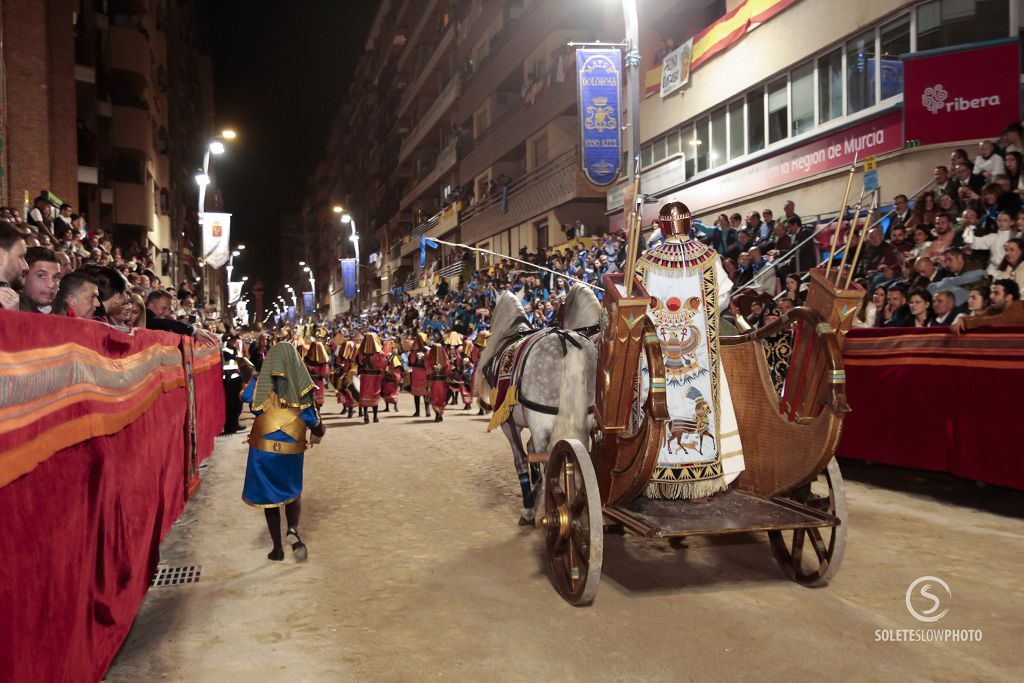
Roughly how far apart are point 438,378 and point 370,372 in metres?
1.55

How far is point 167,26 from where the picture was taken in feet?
158

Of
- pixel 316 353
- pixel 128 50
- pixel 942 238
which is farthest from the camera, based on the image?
pixel 128 50

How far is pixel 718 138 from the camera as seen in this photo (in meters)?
20.0

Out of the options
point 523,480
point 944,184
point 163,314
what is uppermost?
point 944,184

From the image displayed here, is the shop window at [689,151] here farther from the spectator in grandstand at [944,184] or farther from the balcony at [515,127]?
the spectator in grandstand at [944,184]

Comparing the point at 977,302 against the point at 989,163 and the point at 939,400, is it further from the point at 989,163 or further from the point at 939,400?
the point at 989,163

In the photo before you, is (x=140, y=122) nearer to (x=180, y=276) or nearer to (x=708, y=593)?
(x=180, y=276)

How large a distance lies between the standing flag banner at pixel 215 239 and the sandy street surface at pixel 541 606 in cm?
2300

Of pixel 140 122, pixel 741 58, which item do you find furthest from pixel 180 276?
pixel 741 58

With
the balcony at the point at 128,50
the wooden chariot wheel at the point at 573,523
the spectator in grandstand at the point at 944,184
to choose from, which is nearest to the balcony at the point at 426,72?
the balcony at the point at 128,50

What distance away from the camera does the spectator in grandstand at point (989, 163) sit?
32.6 ft

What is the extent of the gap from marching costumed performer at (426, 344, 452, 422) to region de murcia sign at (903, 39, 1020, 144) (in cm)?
1018

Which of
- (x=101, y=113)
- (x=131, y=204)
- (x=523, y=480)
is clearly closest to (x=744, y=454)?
(x=523, y=480)

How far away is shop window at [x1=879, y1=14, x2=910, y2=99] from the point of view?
1389 centimetres
